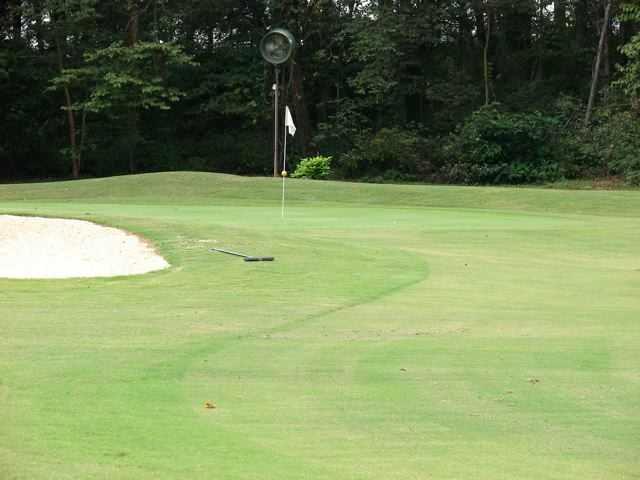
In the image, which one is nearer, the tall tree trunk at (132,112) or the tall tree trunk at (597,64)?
the tall tree trunk at (597,64)

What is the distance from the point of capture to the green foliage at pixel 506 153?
34.8 metres

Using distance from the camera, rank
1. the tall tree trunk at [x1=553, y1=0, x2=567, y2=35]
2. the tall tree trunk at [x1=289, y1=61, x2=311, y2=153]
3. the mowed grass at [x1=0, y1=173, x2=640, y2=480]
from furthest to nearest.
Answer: the tall tree trunk at [x1=553, y1=0, x2=567, y2=35] → the tall tree trunk at [x1=289, y1=61, x2=311, y2=153] → the mowed grass at [x1=0, y1=173, x2=640, y2=480]

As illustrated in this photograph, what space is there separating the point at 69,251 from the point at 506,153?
83.5 feet

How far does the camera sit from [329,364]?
5.98 m

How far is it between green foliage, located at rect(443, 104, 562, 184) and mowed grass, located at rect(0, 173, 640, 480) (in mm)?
21545

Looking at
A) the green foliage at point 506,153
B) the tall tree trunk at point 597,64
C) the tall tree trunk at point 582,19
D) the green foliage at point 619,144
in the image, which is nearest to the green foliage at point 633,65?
the green foliage at point 619,144

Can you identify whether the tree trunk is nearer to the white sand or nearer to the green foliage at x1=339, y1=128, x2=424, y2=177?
the green foliage at x1=339, y1=128, x2=424, y2=177

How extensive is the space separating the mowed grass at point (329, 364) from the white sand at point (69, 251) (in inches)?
16.9

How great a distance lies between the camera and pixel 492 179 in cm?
3538

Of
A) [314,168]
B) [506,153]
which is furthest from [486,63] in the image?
[314,168]

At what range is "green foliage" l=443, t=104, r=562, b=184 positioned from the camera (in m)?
34.8

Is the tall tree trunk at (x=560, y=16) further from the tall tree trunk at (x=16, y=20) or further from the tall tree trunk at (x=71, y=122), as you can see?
the tall tree trunk at (x=16, y=20)

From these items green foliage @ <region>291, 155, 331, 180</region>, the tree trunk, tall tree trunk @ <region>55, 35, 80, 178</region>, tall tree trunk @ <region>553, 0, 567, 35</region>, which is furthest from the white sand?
tall tree trunk @ <region>553, 0, 567, 35</region>

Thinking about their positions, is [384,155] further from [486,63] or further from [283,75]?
[486,63]
